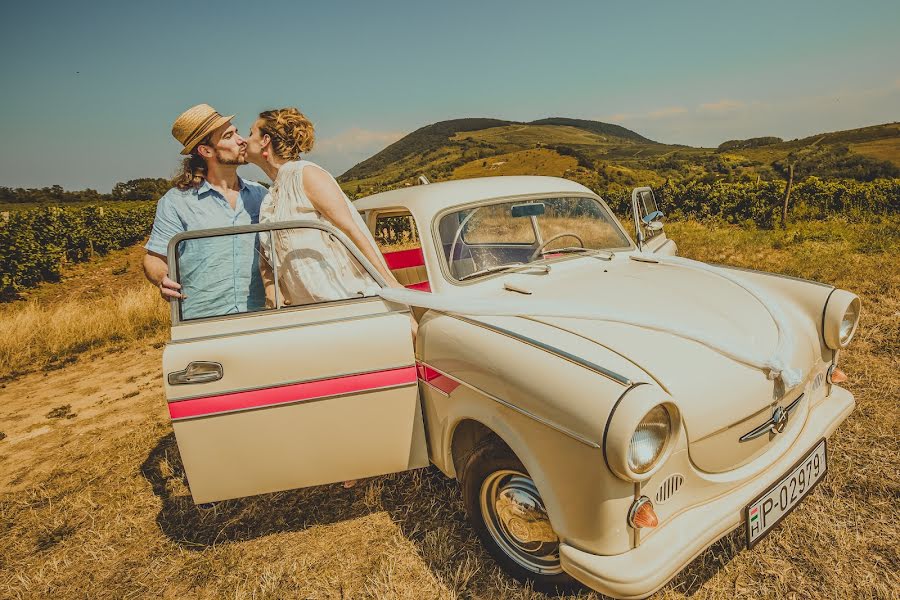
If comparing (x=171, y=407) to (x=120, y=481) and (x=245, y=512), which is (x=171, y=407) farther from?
(x=120, y=481)

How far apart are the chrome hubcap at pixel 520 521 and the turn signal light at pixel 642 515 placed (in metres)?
0.39

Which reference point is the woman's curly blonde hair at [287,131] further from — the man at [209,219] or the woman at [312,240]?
the man at [209,219]

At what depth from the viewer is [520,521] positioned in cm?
216

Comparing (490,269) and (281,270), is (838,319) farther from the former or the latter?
(281,270)

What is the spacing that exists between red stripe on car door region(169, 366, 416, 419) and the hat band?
1.76m

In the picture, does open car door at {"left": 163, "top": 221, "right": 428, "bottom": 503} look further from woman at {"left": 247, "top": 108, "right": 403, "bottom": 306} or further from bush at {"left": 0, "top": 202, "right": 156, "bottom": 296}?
bush at {"left": 0, "top": 202, "right": 156, "bottom": 296}

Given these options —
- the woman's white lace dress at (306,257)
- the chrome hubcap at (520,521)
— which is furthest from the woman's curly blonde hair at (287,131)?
the chrome hubcap at (520,521)

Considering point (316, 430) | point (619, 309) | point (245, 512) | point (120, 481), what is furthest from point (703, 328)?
point (120, 481)

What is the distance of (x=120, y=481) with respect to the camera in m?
3.80

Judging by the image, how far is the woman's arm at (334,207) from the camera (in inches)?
107

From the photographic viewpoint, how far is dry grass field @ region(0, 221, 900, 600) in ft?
7.64

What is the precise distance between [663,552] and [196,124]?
11.0ft

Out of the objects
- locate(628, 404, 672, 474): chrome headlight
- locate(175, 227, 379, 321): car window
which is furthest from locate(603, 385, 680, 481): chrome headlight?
locate(175, 227, 379, 321): car window

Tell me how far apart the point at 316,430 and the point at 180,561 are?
1328mm
